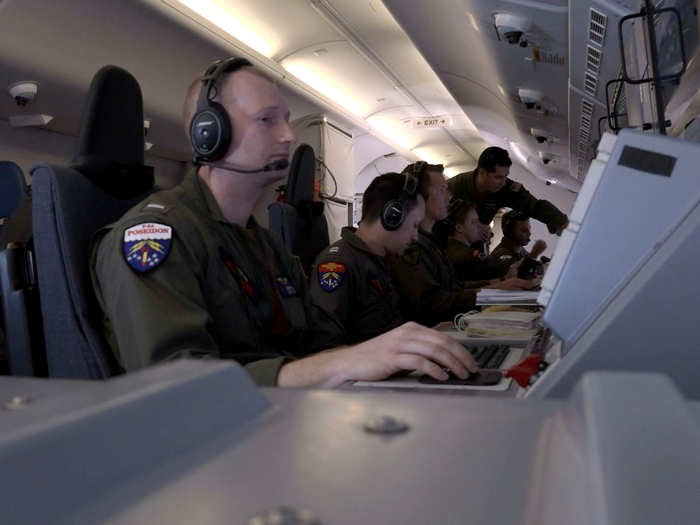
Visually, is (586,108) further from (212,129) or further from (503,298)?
(212,129)

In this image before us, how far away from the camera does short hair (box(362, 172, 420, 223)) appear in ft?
9.30

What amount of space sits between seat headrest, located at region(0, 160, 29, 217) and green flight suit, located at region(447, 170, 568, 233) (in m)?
3.15

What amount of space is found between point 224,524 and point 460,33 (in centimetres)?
542

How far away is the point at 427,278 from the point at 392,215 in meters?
0.66

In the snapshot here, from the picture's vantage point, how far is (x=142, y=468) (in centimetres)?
34

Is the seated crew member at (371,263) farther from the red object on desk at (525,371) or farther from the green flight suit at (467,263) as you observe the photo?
the green flight suit at (467,263)

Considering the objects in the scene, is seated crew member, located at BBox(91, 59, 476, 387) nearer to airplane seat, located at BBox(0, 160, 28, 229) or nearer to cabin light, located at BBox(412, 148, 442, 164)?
airplane seat, located at BBox(0, 160, 28, 229)

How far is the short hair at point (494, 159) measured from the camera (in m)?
4.41

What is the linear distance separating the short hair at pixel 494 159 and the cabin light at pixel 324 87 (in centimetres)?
299

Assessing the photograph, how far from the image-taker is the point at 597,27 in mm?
3324

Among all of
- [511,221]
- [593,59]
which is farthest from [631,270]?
[511,221]

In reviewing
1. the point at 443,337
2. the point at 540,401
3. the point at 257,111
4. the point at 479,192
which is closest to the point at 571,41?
the point at 479,192

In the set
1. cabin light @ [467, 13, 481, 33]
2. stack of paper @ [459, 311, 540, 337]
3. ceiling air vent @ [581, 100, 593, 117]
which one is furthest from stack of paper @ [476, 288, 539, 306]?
ceiling air vent @ [581, 100, 593, 117]

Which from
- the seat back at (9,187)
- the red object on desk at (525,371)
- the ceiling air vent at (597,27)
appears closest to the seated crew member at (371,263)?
the ceiling air vent at (597,27)
